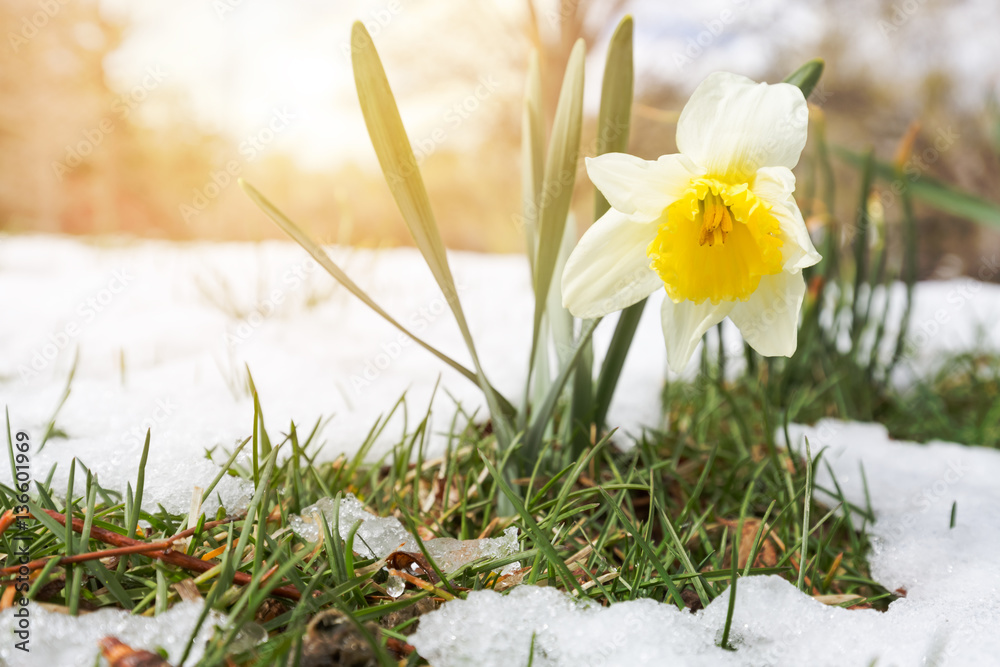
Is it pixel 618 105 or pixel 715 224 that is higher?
pixel 618 105

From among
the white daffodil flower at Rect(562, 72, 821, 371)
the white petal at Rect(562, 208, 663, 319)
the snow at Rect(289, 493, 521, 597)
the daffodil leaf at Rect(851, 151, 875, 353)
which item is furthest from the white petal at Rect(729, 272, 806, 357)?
the daffodil leaf at Rect(851, 151, 875, 353)

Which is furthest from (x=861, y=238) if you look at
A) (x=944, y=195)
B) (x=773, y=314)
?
(x=773, y=314)

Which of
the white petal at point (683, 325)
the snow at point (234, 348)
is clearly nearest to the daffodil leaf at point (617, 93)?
the white petal at point (683, 325)

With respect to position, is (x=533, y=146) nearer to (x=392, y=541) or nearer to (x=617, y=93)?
(x=617, y=93)

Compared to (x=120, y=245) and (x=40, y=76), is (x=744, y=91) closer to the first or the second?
(x=120, y=245)

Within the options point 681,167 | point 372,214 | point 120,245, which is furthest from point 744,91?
point 372,214

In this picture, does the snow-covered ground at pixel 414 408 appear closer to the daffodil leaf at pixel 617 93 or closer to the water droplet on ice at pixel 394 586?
the water droplet on ice at pixel 394 586
